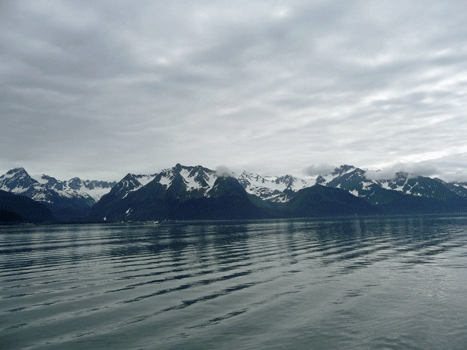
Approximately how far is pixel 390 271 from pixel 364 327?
78.8 ft

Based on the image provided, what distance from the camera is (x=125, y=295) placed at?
33.9m

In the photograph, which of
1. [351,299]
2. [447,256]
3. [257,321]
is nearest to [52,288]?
[257,321]

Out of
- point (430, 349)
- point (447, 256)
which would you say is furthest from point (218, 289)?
point (447, 256)

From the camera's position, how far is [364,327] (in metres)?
23.4

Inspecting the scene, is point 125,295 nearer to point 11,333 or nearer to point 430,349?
point 11,333

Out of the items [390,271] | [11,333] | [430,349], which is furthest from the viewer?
[390,271]

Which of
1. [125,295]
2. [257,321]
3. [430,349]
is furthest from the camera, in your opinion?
[125,295]

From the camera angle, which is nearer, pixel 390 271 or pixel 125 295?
pixel 125 295

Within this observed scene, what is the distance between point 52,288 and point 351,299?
31.0m

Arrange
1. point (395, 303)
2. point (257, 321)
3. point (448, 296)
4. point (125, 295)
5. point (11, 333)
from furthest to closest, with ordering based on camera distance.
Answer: point (125, 295) < point (448, 296) < point (395, 303) < point (257, 321) < point (11, 333)

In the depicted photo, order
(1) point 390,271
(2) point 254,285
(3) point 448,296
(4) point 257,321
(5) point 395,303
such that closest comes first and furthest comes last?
(4) point 257,321 → (5) point 395,303 → (3) point 448,296 → (2) point 254,285 → (1) point 390,271

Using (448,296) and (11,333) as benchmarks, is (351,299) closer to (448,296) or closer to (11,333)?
(448,296)

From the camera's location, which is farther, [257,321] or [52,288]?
[52,288]

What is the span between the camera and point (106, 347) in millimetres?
20703
